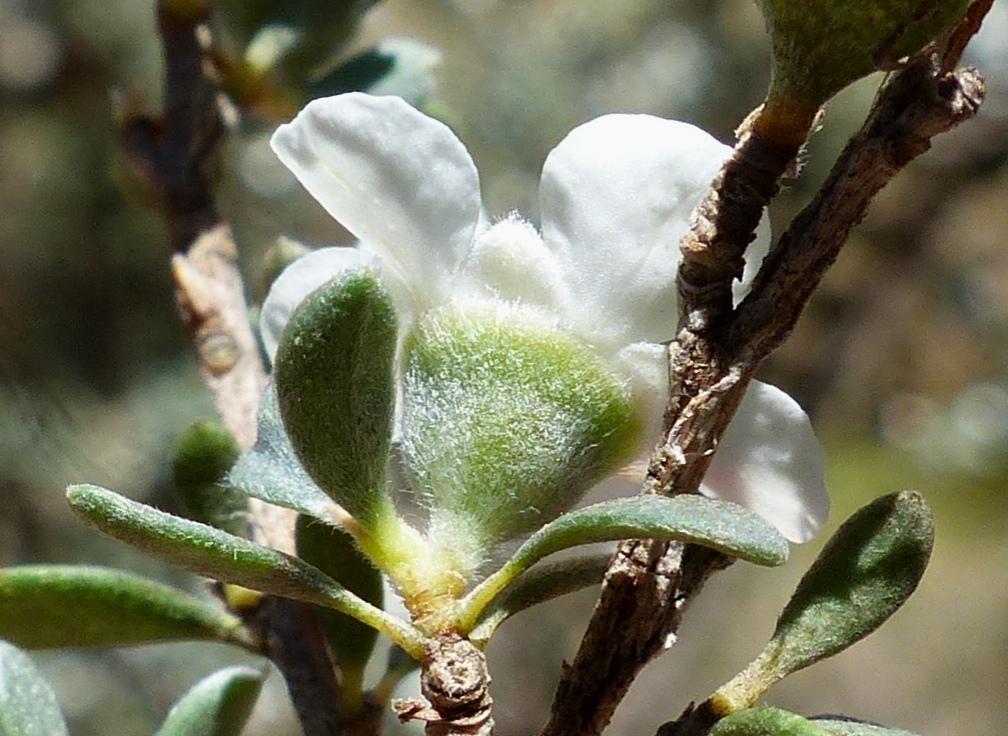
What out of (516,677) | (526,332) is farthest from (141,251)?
(526,332)

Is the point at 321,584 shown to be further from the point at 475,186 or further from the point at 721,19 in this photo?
the point at 721,19

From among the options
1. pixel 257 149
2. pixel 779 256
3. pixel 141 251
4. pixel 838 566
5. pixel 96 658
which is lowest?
pixel 838 566

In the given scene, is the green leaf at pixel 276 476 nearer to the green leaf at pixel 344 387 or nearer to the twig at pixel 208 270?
the green leaf at pixel 344 387

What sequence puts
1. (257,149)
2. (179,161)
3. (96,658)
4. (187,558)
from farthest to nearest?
(257,149) < (96,658) < (179,161) < (187,558)

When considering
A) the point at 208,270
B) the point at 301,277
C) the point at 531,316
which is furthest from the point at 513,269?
the point at 208,270

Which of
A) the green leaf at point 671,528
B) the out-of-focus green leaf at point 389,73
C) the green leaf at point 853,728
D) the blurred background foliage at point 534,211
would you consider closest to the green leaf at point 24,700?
the green leaf at point 671,528

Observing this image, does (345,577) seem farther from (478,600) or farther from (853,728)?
(853,728)
